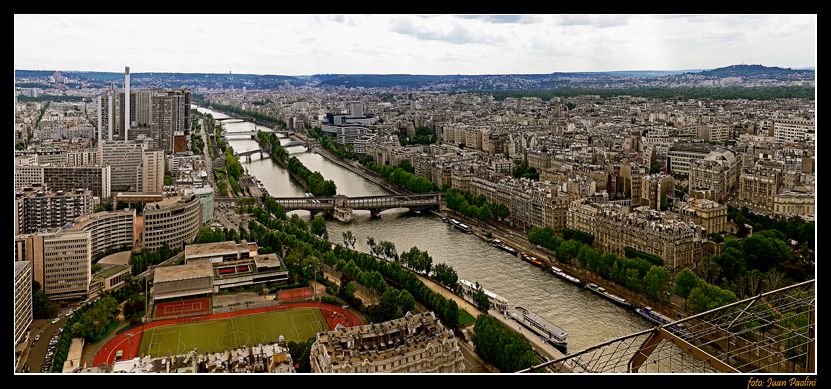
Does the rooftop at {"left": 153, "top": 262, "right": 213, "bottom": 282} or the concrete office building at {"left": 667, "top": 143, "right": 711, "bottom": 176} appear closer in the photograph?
the rooftop at {"left": 153, "top": 262, "right": 213, "bottom": 282}

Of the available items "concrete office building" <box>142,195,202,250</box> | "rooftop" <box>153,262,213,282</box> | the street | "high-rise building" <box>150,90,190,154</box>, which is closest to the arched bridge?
"concrete office building" <box>142,195,202,250</box>

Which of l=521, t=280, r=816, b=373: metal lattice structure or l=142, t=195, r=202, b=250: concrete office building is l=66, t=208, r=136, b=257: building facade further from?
l=521, t=280, r=816, b=373: metal lattice structure

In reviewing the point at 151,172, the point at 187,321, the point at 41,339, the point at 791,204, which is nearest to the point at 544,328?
the point at 187,321

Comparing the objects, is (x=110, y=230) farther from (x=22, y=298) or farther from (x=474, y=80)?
(x=474, y=80)

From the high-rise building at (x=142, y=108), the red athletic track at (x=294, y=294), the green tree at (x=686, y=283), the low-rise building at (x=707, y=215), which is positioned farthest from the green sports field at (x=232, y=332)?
the high-rise building at (x=142, y=108)
